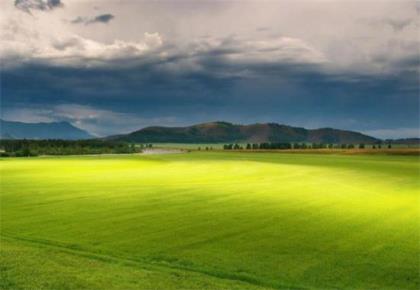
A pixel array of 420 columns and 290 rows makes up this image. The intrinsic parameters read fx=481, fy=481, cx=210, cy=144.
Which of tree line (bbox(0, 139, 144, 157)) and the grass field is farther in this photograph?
tree line (bbox(0, 139, 144, 157))

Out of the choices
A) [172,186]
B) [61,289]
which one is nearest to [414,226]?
[61,289]

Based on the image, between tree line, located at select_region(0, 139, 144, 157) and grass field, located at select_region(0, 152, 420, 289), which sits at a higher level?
tree line, located at select_region(0, 139, 144, 157)

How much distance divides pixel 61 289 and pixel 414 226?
1386cm

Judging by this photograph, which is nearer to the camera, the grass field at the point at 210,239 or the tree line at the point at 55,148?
the grass field at the point at 210,239

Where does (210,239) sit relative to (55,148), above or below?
below

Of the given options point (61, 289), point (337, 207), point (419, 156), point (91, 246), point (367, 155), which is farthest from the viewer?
point (367, 155)

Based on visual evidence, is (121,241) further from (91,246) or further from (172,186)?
(172,186)

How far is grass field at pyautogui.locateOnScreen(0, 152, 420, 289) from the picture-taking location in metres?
12.8

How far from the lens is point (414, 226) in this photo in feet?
62.7

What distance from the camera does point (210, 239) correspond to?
1703 centimetres

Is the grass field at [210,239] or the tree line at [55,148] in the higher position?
the tree line at [55,148]

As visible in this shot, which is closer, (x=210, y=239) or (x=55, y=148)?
(x=210, y=239)

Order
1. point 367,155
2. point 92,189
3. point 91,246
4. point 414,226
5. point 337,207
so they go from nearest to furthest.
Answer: point 91,246 → point 414,226 → point 337,207 → point 92,189 → point 367,155

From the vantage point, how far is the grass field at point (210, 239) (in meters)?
12.8
